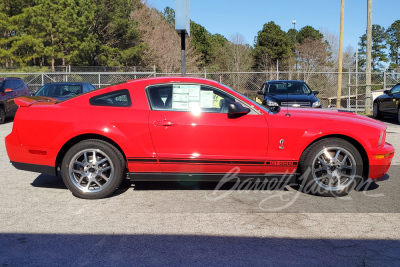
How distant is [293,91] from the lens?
547 inches

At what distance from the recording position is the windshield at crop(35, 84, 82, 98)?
519 inches

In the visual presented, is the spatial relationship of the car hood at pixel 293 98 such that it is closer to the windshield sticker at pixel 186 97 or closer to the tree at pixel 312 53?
the windshield sticker at pixel 186 97

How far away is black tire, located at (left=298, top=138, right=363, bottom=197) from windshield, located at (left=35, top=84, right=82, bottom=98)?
9.70m

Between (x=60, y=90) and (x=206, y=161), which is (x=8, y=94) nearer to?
(x=60, y=90)

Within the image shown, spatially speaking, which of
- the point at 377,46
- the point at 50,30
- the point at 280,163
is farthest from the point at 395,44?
the point at 280,163

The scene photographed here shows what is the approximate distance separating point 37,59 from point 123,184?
33468 millimetres

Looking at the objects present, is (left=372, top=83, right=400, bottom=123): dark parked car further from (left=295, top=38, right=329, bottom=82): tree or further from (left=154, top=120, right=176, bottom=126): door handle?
(left=295, top=38, right=329, bottom=82): tree

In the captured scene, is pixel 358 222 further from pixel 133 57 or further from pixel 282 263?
pixel 133 57

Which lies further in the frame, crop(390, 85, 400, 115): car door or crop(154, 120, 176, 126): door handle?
crop(390, 85, 400, 115): car door

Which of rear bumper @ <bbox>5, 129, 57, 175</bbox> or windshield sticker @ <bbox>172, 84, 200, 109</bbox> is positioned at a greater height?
windshield sticker @ <bbox>172, 84, 200, 109</bbox>

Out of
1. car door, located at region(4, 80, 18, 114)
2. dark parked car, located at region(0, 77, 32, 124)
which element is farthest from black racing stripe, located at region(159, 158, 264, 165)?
car door, located at region(4, 80, 18, 114)

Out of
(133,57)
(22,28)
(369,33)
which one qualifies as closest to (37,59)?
(22,28)

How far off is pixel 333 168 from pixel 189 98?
2.10 metres

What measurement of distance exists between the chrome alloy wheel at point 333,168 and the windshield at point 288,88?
8631mm
